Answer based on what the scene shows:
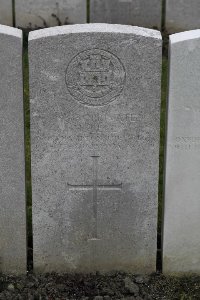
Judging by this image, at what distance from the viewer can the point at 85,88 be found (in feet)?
14.1

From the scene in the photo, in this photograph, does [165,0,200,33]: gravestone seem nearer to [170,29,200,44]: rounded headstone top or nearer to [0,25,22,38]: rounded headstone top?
[170,29,200,44]: rounded headstone top

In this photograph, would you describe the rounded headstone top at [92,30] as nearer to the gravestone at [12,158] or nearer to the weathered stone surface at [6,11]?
the gravestone at [12,158]

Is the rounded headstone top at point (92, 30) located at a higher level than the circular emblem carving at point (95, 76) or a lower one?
higher

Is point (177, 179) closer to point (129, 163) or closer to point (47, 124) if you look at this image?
point (129, 163)

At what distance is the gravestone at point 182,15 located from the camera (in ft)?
31.8

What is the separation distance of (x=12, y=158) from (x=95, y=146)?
0.52 meters

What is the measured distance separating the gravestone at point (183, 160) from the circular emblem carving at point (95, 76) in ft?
1.09

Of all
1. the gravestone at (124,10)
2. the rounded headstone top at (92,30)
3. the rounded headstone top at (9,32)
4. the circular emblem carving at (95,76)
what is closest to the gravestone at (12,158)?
the rounded headstone top at (9,32)

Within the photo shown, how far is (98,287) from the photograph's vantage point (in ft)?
15.3

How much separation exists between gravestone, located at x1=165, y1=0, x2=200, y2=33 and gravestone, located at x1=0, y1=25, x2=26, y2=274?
5754 millimetres

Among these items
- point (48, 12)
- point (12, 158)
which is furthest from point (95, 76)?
point (48, 12)

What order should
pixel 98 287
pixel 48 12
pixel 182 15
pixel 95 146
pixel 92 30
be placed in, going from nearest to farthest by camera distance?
1. pixel 92 30
2. pixel 95 146
3. pixel 98 287
4. pixel 182 15
5. pixel 48 12

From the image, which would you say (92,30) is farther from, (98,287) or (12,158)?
(98,287)

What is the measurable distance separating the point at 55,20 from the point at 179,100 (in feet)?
19.2
